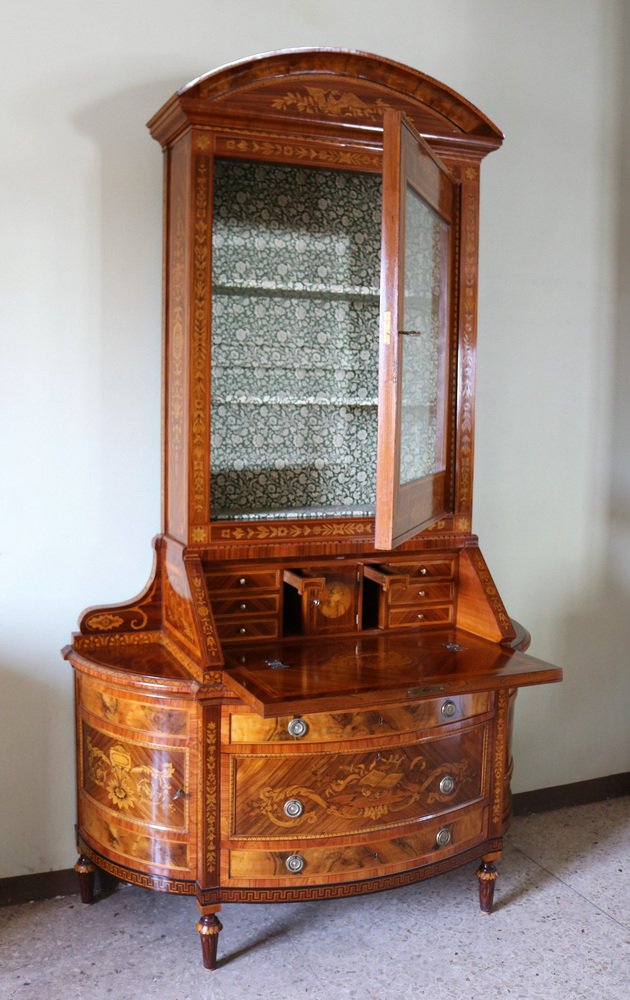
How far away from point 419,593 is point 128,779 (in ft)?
3.32

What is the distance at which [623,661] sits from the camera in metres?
3.79

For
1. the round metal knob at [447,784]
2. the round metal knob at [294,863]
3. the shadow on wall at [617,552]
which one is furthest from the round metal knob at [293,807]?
the shadow on wall at [617,552]

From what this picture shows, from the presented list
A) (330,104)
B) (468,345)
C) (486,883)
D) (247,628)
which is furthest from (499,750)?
(330,104)

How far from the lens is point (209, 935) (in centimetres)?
254

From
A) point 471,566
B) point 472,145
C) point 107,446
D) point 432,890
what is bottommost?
point 432,890

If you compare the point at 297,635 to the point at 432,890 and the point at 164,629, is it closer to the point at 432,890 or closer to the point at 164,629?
the point at 164,629

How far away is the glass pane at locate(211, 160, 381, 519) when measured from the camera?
2887 mm

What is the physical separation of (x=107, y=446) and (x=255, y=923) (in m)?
1.49

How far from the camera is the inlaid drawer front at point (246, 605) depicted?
106 inches

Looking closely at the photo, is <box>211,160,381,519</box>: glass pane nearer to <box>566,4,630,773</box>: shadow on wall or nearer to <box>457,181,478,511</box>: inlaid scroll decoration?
<box>457,181,478,511</box>: inlaid scroll decoration

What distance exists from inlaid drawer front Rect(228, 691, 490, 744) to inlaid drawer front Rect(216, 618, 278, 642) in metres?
0.30

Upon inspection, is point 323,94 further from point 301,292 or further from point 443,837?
point 443,837

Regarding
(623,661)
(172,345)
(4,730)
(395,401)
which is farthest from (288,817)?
(623,661)

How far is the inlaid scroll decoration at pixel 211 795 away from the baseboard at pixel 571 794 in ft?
4.99
